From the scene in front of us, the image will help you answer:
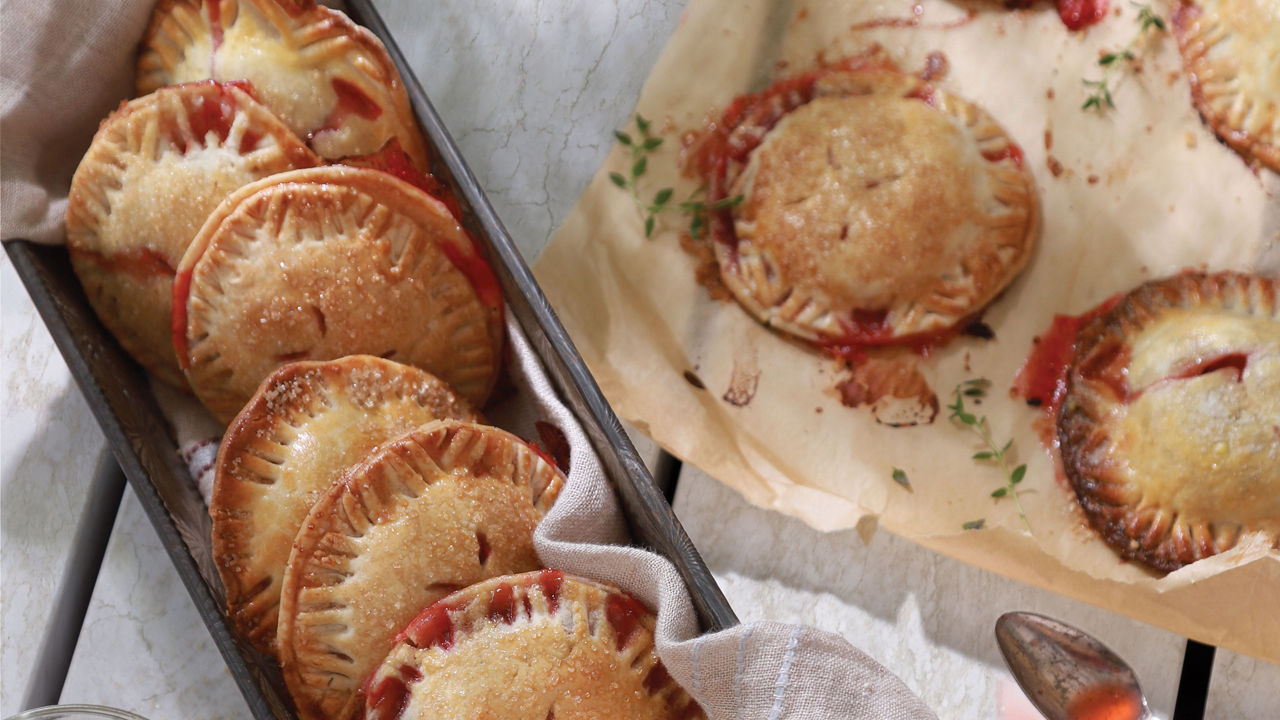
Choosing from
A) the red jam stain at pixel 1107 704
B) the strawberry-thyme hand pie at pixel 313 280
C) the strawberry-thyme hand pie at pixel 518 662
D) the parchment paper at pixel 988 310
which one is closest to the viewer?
the strawberry-thyme hand pie at pixel 518 662

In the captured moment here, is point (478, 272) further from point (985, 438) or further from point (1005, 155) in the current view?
point (1005, 155)

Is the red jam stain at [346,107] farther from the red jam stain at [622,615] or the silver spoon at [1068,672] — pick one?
the silver spoon at [1068,672]

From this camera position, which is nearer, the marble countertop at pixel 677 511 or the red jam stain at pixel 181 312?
the red jam stain at pixel 181 312

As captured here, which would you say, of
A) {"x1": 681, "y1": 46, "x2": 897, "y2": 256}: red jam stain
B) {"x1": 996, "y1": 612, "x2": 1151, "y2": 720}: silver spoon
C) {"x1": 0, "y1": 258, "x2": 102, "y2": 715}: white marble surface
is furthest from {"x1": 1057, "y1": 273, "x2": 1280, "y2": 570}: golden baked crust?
{"x1": 0, "y1": 258, "x2": 102, "y2": 715}: white marble surface

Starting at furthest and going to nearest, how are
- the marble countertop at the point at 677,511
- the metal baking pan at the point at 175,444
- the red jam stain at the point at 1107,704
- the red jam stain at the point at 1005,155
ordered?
the red jam stain at the point at 1005,155 → the marble countertop at the point at 677,511 → the red jam stain at the point at 1107,704 → the metal baking pan at the point at 175,444

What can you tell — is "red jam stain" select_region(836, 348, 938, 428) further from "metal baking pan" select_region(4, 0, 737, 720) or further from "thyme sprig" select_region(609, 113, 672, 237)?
"metal baking pan" select_region(4, 0, 737, 720)

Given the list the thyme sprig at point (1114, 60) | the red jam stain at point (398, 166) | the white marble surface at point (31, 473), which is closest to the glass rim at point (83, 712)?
the white marble surface at point (31, 473)

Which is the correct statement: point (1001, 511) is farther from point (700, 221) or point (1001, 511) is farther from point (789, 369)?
point (700, 221)

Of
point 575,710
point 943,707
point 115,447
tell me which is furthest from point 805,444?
point 115,447
